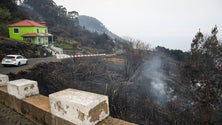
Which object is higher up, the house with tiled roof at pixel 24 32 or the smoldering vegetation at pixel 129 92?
the house with tiled roof at pixel 24 32

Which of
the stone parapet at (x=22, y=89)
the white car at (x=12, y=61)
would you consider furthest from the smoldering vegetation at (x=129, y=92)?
the stone parapet at (x=22, y=89)

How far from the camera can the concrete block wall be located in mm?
1760

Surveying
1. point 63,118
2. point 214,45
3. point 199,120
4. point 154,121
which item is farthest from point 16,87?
point 214,45

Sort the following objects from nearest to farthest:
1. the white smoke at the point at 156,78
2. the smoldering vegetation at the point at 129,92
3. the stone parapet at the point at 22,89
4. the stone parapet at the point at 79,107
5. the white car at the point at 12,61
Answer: the stone parapet at the point at 79,107, the stone parapet at the point at 22,89, the smoldering vegetation at the point at 129,92, the white car at the point at 12,61, the white smoke at the point at 156,78

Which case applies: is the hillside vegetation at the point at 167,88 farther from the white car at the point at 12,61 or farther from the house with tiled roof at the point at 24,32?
the house with tiled roof at the point at 24,32

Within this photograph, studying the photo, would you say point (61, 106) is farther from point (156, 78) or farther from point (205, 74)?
point (156, 78)

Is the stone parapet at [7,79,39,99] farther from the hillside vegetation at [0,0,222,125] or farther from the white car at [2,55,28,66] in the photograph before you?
the white car at [2,55,28,66]

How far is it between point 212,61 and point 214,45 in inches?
57.4

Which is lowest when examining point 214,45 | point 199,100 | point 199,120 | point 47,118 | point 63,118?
point 199,120

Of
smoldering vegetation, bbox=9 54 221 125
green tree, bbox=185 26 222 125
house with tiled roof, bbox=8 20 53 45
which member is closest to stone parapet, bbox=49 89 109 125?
smoldering vegetation, bbox=9 54 221 125

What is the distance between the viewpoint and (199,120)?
12.1 m

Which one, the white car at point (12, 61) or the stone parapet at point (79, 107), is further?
the white car at point (12, 61)

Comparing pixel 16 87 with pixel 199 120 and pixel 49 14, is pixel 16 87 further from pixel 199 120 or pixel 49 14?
pixel 49 14

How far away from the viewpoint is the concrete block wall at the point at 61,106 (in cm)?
176
